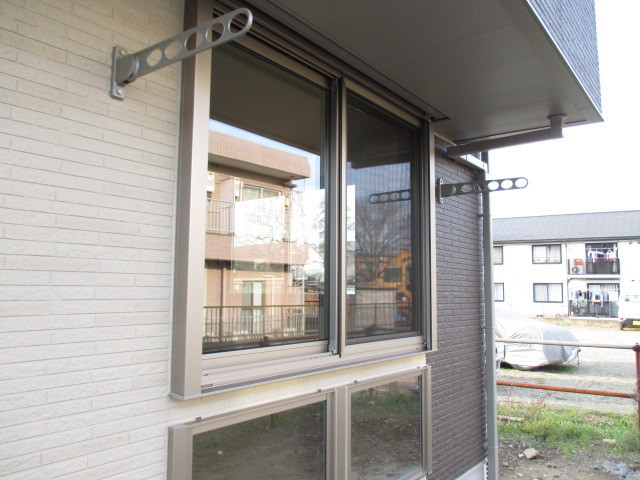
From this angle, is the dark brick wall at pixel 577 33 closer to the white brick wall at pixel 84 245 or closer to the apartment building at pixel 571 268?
the white brick wall at pixel 84 245

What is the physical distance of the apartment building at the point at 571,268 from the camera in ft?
84.7

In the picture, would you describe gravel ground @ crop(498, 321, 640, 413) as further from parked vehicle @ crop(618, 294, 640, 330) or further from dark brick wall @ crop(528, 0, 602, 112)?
parked vehicle @ crop(618, 294, 640, 330)

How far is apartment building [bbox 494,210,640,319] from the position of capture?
Answer: 84.7 feet

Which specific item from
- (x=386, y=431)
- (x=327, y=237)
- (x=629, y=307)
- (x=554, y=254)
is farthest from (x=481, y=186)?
(x=554, y=254)

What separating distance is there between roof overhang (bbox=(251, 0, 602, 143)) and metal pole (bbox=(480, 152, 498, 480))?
54.8 inches

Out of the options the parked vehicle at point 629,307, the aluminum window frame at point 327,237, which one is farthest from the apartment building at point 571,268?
the aluminum window frame at point 327,237

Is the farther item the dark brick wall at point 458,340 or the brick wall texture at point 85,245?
the dark brick wall at point 458,340

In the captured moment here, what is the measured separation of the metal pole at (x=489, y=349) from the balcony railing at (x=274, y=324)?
2018 millimetres

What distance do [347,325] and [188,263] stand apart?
53.4 inches

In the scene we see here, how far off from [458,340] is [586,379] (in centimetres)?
801

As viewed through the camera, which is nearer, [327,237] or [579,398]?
[327,237]

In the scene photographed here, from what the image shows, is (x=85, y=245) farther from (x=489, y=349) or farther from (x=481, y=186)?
(x=489, y=349)

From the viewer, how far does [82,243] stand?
5.81 ft

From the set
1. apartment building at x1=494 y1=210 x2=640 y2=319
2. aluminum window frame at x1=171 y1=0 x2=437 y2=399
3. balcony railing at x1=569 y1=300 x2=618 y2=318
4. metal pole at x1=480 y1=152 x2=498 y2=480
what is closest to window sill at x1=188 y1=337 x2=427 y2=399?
aluminum window frame at x1=171 y1=0 x2=437 y2=399
